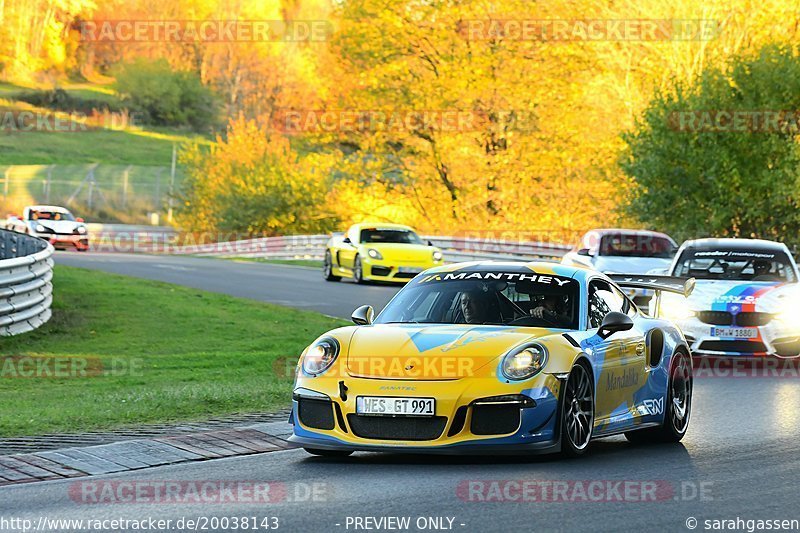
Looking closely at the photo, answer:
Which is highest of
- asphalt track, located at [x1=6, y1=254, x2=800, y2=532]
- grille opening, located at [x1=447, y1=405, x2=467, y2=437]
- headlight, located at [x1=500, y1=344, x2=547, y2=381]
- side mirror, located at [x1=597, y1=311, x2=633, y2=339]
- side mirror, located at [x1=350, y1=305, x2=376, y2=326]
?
side mirror, located at [x1=597, y1=311, x2=633, y2=339]

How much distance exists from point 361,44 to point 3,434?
1654 inches

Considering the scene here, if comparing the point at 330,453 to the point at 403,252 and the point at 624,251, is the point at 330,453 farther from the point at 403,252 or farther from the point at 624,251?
the point at 403,252

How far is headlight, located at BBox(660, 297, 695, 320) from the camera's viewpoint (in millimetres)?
17125

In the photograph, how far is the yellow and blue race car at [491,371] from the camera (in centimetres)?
909

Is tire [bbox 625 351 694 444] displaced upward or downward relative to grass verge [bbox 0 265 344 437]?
upward

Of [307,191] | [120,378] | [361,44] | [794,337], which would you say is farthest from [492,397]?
[307,191]

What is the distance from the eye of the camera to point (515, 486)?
8391 millimetres

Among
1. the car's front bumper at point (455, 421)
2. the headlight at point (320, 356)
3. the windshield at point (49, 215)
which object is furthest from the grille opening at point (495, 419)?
the windshield at point (49, 215)

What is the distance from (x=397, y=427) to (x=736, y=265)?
1078 cm

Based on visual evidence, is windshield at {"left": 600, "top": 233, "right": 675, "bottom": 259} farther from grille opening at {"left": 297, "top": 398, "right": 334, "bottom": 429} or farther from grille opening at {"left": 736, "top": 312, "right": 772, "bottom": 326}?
grille opening at {"left": 297, "top": 398, "right": 334, "bottom": 429}

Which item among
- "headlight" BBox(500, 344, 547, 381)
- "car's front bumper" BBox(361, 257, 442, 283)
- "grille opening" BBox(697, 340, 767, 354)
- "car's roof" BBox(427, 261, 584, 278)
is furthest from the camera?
"car's front bumper" BBox(361, 257, 442, 283)

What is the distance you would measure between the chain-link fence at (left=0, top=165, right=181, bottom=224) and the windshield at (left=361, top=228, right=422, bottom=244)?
138 ft

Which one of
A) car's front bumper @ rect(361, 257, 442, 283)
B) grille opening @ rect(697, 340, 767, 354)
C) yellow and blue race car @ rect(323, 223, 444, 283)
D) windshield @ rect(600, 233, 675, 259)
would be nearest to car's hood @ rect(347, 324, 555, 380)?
grille opening @ rect(697, 340, 767, 354)

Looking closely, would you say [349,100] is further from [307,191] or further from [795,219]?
[795,219]
